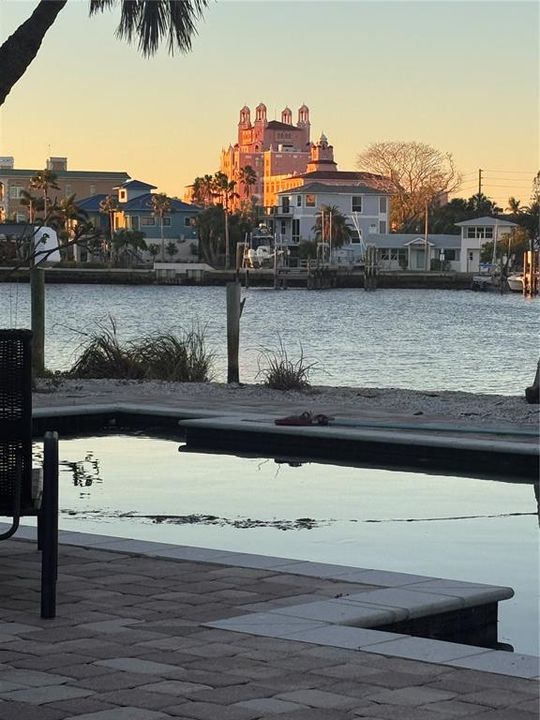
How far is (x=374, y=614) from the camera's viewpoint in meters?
6.29

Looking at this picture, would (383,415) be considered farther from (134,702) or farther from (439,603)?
(134,702)

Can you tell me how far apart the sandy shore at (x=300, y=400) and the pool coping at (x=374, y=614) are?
7504 millimetres

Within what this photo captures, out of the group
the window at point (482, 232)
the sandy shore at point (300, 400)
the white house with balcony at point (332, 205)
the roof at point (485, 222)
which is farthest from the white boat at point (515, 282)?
the sandy shore at point (300, 400)

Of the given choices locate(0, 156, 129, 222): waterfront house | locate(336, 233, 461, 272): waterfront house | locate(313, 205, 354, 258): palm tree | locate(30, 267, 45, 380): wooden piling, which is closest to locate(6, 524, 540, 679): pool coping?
locate(30, 267, 45, 380): wooden piling

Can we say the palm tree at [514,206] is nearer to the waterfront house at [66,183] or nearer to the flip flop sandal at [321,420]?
the waterfront house at [66,183]

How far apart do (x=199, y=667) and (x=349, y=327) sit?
61219 millimetres

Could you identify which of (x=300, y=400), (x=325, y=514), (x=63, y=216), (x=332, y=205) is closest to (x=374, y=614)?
(x=325, y=514)

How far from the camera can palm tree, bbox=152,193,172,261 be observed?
134 metres

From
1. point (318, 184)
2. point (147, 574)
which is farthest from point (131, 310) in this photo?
point (147, 574)

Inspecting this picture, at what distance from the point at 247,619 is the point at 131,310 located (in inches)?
3000

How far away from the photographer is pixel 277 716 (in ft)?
16.0

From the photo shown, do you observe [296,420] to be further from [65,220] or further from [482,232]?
[482,232]

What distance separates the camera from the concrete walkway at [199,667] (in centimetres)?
497

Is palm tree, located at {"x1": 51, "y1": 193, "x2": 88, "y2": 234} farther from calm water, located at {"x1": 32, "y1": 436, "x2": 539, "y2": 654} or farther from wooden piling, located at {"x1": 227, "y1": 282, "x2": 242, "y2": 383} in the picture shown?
wooden piling, located at {"x1": 227, "y1": 282, "x2": 242, "y2": 383}
